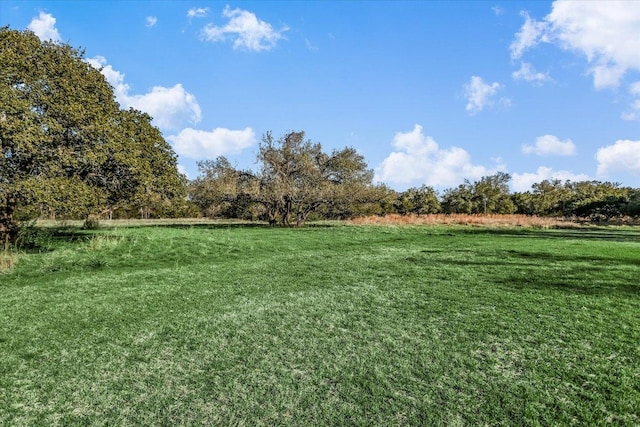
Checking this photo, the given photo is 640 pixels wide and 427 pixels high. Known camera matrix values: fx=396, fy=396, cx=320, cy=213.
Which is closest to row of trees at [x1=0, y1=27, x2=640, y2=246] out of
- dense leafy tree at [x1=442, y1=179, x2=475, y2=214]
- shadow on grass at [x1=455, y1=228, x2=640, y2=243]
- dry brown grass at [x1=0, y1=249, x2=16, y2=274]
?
dry brown grass at [x1=0, y1=249, x2=16, y2=274]

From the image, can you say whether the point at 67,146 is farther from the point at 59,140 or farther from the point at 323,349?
the point at 323,349

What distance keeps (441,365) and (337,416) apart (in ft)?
4.06

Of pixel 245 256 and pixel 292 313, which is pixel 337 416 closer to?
pixel 292 313

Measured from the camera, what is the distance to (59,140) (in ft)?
38.6

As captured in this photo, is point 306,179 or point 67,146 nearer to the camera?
point 67,146

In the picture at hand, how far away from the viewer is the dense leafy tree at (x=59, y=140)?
34.8ft

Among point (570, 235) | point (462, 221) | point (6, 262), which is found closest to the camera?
point (6, 262)

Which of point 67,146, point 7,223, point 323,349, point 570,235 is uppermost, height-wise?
point 67,146

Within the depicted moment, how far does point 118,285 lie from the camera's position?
736 cm

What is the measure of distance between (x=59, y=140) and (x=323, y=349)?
11525mm

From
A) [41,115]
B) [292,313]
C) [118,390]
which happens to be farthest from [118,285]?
[41,115]

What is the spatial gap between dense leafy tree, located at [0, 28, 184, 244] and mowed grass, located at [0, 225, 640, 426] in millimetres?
3593

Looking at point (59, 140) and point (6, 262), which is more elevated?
point (59, 140)

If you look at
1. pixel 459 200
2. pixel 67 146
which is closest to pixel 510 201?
pixel 459 200
